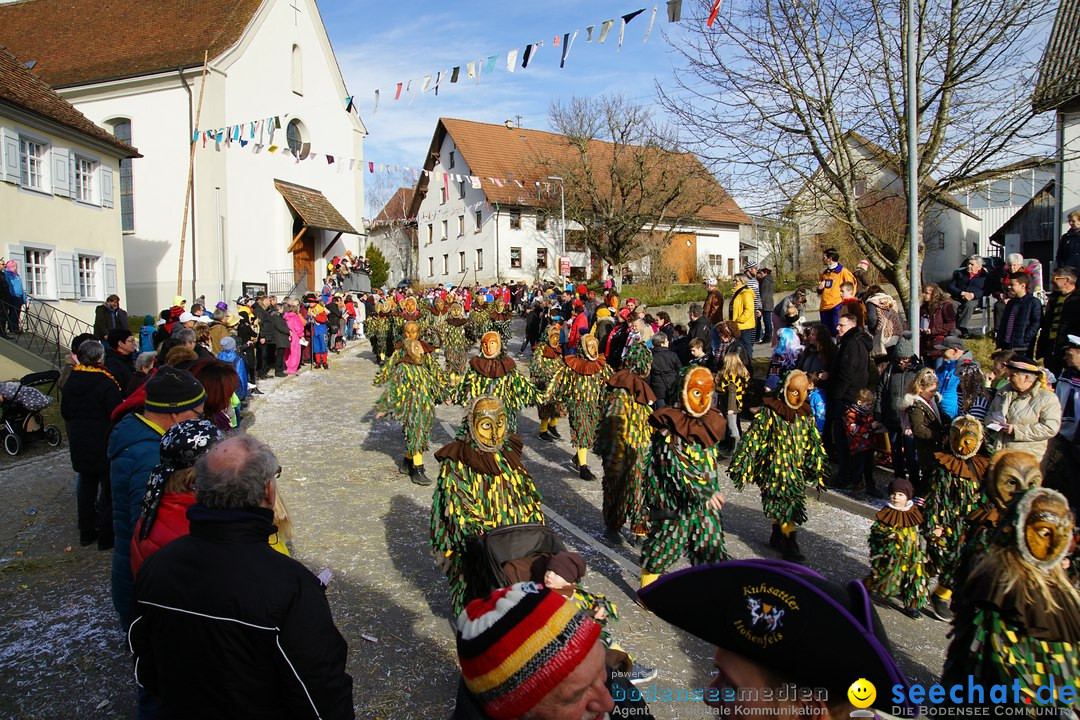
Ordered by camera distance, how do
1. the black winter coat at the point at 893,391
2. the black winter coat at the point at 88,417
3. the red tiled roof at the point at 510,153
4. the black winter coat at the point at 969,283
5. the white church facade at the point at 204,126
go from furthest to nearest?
the red tiled roof at the point at 510,153 < the white church facade at the point at 204,126 < the black winter coat at the point at 969,283 < the black winter coat at the point at 893,391 < the black winter coat at the point at 88,417

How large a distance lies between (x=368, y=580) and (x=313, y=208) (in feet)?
90.1

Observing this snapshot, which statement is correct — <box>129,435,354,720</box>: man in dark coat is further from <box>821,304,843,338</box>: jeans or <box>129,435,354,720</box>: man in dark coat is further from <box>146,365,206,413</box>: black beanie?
<box>821,304,843,338</box>: jeans

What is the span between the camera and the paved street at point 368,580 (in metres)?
4.51

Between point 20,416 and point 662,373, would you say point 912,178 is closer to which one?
point 662,373

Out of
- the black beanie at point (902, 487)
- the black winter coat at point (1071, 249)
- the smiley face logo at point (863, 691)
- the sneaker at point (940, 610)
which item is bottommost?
the sneaker at point (940, 610)

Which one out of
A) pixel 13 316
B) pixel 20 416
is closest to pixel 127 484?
pixel 20 416

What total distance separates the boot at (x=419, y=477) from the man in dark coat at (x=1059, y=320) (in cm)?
717

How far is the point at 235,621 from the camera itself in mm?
2400

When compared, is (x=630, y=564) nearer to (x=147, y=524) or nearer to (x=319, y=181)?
(x=147, y=524)

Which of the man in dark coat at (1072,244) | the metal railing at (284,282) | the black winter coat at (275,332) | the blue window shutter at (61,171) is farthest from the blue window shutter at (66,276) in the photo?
the man in dark coat at (1072,244)

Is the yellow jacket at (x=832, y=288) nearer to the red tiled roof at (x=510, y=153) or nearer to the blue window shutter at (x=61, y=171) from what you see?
the blue window shutter at (x=61, y=171)

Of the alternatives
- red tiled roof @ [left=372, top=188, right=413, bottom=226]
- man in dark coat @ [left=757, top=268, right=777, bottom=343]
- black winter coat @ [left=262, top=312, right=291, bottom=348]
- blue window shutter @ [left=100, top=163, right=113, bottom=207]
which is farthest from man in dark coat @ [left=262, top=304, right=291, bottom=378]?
red tiled roof @ [left=372, top=188, right=413, bottom=226]

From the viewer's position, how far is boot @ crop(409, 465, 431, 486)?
9031mm

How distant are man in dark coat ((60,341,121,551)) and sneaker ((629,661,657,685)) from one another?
5.06 metres
